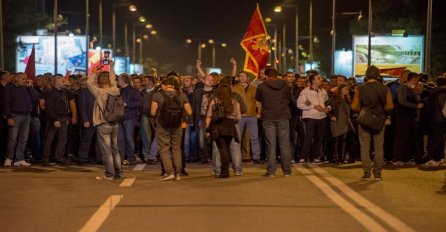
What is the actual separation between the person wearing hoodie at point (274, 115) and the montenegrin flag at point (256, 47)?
634 cm

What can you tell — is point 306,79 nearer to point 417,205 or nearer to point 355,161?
point 355,161

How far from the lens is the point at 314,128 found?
18.2 m

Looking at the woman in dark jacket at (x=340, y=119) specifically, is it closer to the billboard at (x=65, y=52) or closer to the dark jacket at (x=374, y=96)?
the dark jacket at (x=374, y=96)

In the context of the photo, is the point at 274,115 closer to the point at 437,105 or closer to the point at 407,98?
the point at 407,98

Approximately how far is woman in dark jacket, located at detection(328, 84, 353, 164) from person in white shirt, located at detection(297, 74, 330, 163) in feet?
0.62

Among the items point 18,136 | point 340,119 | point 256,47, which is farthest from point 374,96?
point 256,47

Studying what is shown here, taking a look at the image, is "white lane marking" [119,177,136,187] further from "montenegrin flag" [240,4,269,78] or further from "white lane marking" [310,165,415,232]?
"montenegrin flag" [240,4,269,78]

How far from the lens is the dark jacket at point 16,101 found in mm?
17141

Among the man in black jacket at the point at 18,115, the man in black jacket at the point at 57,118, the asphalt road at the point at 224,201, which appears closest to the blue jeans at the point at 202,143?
the asphalt road at the point at 224,201

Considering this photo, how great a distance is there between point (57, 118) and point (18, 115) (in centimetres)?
79

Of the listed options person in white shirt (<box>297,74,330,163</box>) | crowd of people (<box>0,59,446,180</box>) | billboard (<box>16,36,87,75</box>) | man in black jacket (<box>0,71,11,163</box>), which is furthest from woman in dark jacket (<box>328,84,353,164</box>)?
billboard (<box>16,36,87,75</box>)

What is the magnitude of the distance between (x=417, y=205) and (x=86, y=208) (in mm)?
4543

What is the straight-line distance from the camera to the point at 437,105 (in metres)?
17.3

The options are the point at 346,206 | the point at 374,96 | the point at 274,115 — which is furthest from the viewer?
the point at 274,115
